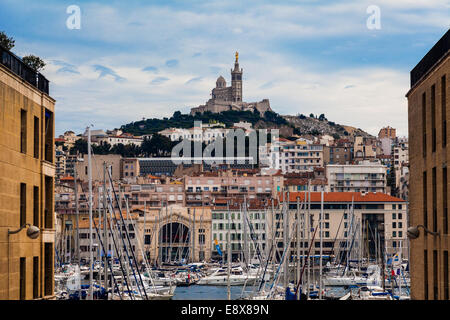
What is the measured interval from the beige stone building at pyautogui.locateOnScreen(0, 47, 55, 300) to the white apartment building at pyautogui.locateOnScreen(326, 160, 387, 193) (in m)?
131

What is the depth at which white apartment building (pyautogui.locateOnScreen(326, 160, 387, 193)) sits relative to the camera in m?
151

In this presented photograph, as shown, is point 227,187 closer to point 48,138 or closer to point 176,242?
point 176,242

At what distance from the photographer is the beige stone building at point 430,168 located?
19828mm

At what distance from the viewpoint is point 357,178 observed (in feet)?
500

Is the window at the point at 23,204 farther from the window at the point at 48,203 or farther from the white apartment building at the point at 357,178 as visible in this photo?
the white apartment building at the point at 357,178

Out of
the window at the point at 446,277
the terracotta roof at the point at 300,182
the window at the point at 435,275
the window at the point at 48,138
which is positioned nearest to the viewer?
the window at the point at 446,277

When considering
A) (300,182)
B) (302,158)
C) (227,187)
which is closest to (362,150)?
(302,158)

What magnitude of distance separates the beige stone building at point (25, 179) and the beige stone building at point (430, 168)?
9.83m

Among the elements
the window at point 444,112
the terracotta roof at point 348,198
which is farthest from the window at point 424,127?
the terracotta roof at point 348,198

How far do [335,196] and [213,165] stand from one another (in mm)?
73436

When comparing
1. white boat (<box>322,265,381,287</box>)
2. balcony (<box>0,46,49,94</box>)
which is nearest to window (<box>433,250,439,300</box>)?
balcony (<box>0,46,49,94</box>)

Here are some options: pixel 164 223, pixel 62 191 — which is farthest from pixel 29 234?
pixel 62 191

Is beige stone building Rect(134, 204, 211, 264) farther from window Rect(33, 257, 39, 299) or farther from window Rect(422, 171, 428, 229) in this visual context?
window Rect(33, 257, 39, 299)
